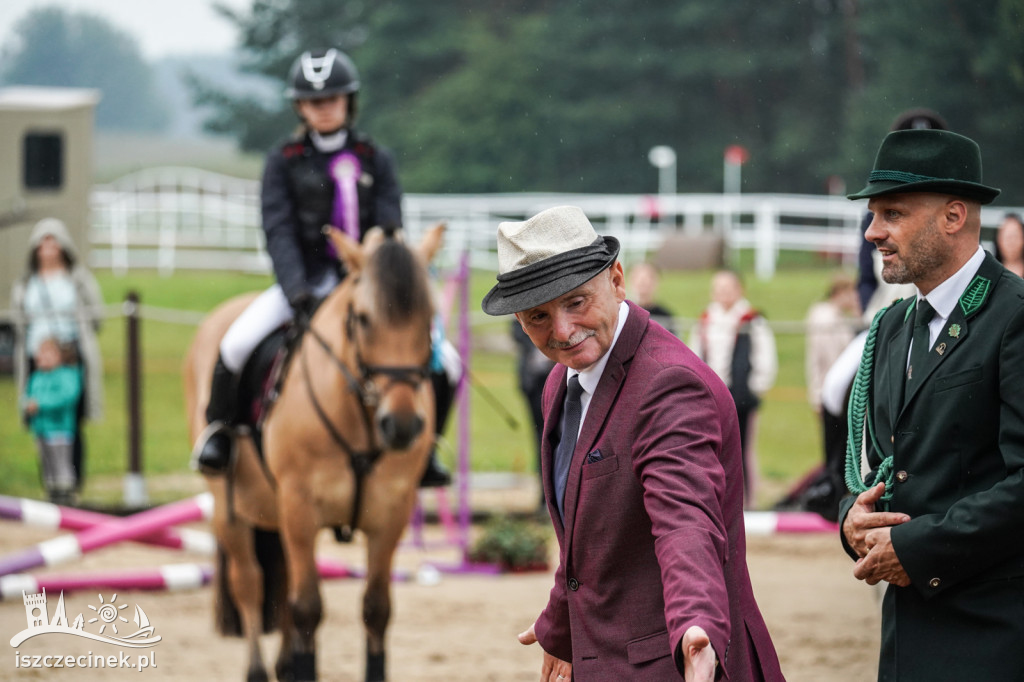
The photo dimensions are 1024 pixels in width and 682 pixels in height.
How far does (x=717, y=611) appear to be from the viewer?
7.46ft

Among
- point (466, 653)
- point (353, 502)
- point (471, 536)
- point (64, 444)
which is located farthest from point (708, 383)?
point (64, 444)

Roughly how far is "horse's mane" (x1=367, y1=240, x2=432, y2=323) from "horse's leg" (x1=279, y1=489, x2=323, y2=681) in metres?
1.01

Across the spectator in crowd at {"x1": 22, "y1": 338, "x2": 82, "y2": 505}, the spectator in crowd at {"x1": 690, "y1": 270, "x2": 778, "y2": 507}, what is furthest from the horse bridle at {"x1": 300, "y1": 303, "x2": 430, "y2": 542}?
the spectator in crowd at {"x1": 22, "y1": 338, "x2": 82, "y2": 505}

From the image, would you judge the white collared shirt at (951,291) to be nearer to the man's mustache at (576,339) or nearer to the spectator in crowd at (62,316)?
the man's mustache at (576,339)

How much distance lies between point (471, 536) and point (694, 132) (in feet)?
77.2

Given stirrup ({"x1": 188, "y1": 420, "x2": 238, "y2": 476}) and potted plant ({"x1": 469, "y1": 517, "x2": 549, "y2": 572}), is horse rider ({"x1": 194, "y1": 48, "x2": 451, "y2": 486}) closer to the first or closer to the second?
stirrup ({"x1": 188, "y1": 420, "x2": 238, "y2": 476})

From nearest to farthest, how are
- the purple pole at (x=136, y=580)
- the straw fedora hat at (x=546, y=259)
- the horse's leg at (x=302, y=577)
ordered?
the straw fedora hat at (x=546, y=259) → the horse's leg at (x=302, y=577) → the purple pole at (x=136, y=580)

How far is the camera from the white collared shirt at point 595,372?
2674 millimetres

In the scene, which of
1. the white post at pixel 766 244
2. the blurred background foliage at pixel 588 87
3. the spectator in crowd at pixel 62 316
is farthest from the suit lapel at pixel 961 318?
the blurred background foliage at pixel 588 87

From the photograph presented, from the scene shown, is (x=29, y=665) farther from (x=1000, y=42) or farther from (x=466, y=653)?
(x=1000, y=42)

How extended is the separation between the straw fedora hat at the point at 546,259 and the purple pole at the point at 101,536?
4567 millimetres

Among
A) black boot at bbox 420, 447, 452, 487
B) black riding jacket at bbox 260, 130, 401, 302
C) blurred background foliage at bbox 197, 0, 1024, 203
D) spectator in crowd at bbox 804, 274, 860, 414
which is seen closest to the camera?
black riding jacket at bbox 260, 130, 401, 302

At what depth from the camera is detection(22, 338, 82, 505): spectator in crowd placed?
410 inches

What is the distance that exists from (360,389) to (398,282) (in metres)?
0.53
